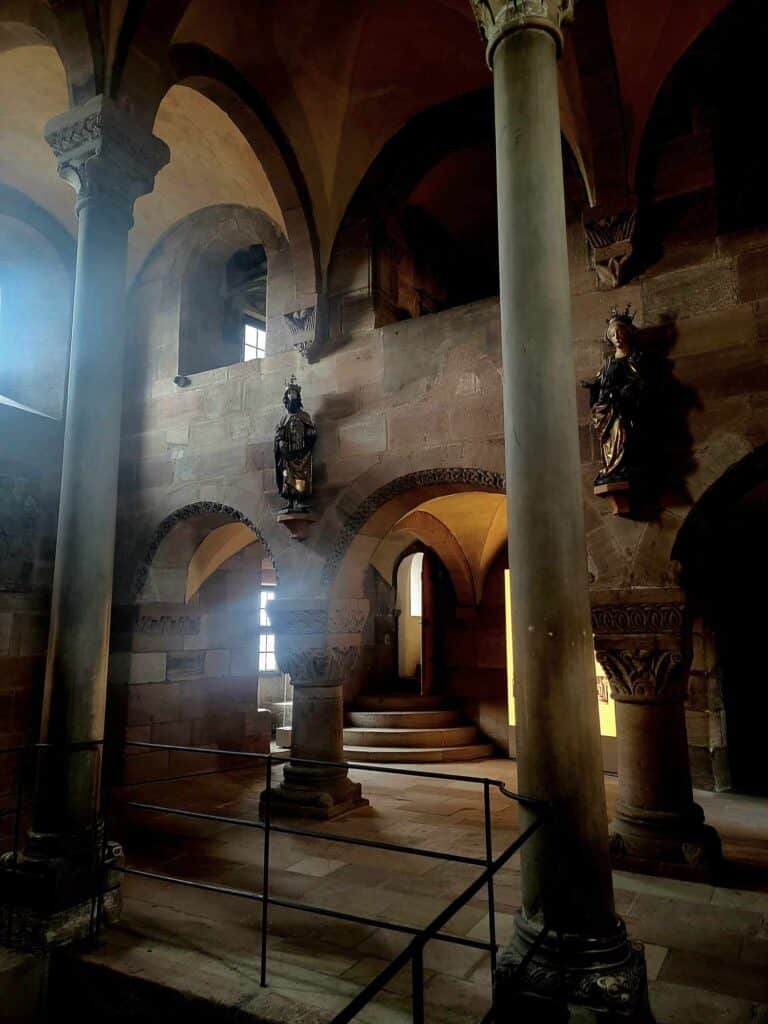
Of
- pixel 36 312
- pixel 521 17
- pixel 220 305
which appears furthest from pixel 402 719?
pixel 521 17

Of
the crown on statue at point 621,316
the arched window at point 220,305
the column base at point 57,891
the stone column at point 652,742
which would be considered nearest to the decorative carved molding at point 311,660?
the stone column at point 652,742

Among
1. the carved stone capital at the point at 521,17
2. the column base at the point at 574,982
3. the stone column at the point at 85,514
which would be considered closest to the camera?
the column base at the point at 574,982

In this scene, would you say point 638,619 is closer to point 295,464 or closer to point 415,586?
point 295,464

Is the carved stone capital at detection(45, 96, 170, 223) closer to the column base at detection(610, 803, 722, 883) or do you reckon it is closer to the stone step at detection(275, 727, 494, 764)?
the column base at detection(610, 803, 722, 883)

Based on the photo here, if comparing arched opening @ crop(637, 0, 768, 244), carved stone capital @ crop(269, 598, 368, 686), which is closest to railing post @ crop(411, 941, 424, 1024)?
carved stone capital @ crop(269, 598, 368, 686)

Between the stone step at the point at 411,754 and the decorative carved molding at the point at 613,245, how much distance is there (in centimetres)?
574

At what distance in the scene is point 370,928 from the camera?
3752mm

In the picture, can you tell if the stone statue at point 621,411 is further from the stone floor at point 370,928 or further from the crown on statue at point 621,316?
the stone floor at point 370,928

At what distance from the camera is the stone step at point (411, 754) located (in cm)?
853

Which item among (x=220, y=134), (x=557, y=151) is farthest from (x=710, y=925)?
(x=220, y=134)

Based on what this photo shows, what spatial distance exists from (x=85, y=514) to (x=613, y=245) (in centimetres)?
387

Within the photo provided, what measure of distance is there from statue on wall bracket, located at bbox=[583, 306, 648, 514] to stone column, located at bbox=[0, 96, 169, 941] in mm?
3070

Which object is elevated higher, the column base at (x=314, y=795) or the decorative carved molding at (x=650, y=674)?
the decorative carved molding at (x=650, y=674)

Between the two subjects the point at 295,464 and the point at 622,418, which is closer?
the point at 622,418
